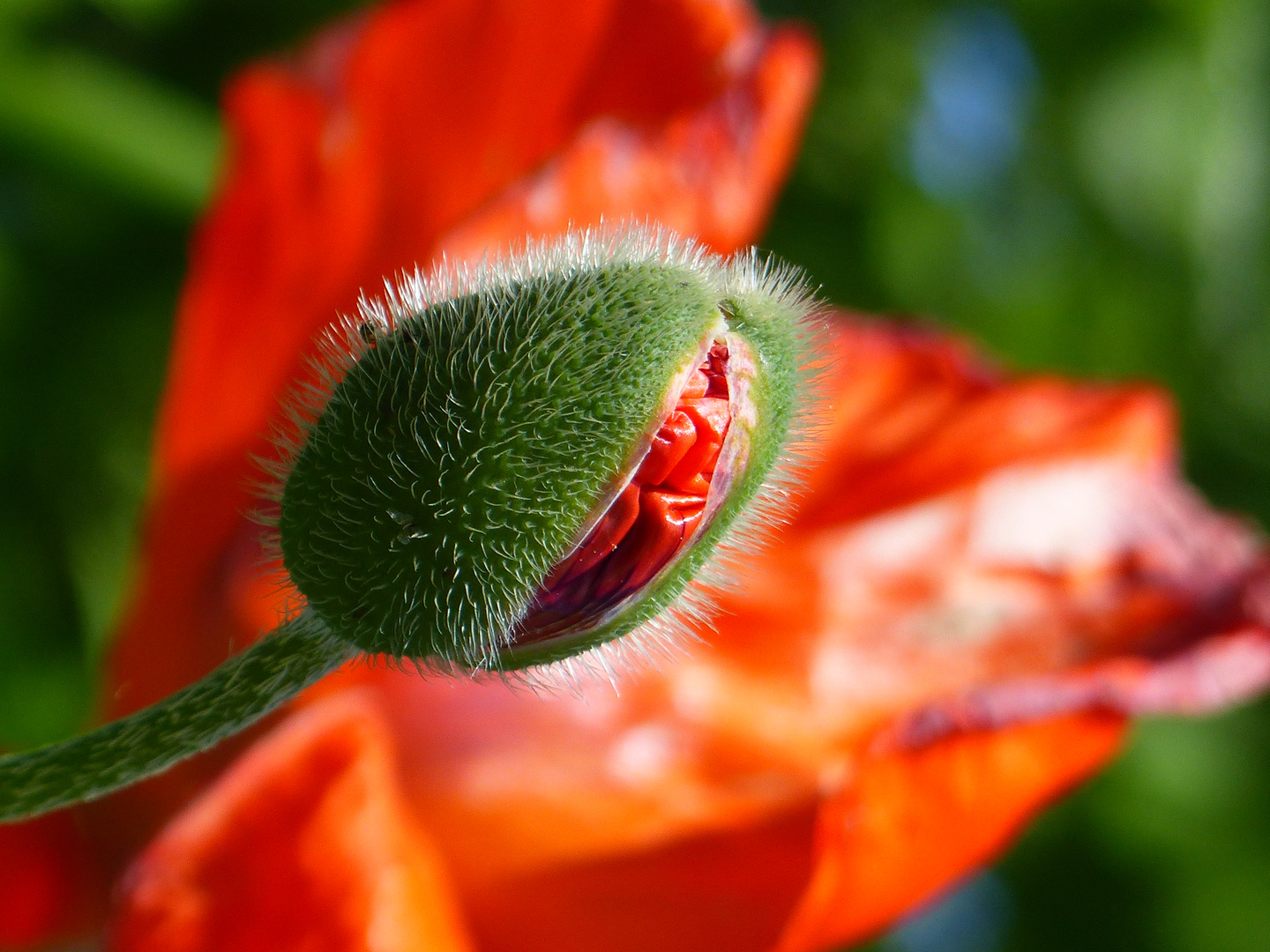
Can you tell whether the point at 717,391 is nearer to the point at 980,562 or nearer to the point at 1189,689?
the point at 1189,689

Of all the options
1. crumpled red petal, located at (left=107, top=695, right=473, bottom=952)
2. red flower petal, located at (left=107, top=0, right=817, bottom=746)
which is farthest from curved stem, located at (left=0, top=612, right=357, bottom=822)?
red flower petal, located at (left=107, top=0, right=817, bottom=746)

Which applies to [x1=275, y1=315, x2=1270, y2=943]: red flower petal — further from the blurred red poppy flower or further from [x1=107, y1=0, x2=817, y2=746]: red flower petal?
[x1=107, y1=0, x2=817, y2=746]: red flower petal

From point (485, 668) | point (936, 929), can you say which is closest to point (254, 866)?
point (485, 668)

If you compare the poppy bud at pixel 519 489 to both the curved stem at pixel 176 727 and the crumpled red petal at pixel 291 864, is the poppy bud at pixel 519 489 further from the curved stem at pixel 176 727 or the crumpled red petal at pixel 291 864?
the crumpled red petal at pixel 291 864

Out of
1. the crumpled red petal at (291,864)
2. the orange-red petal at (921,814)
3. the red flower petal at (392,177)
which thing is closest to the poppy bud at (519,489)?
the crumpled red petal at (291,864)

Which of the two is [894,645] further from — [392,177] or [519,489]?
[519,489]

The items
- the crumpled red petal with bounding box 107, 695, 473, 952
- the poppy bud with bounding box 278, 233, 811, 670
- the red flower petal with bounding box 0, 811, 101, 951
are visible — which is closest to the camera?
the poppy bud with bounding box 278, 233, 811, 670

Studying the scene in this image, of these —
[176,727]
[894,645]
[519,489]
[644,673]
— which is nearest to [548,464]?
[519,489]
